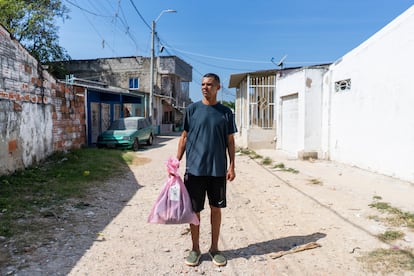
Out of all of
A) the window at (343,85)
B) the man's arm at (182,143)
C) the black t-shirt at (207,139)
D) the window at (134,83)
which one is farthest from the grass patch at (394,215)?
the window at (134,83)

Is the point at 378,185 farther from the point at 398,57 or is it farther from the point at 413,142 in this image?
the point at 398,57

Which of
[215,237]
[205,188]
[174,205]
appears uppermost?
[205,188]

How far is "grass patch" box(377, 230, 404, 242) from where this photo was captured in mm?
3973

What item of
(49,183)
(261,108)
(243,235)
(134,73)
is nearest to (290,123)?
(261,108)

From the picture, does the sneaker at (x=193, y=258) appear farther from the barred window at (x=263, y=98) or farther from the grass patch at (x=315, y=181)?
the barred window at (x=263, y=98)

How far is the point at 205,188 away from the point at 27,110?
6739 millimetres

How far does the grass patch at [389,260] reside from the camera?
3199 millimetres

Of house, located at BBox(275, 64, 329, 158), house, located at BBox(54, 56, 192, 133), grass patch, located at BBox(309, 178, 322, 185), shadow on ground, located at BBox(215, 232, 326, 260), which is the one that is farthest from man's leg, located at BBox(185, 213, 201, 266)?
house, located at BBox(54, 56, 192, 133)

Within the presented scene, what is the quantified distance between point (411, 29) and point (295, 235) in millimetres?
5718

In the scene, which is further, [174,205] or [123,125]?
[123,125]

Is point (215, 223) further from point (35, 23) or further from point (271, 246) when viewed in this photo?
point (35, 23)

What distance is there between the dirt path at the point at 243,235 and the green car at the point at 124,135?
283 inches

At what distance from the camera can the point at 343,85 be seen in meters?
10.2

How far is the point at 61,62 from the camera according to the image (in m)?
29.1
